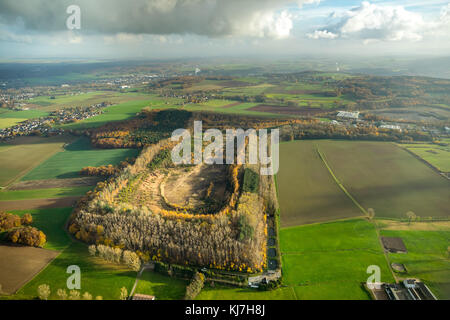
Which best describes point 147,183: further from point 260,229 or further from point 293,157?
point 293,157

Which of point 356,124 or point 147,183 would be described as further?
point 356,124

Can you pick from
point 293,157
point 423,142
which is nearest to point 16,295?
point 293,157

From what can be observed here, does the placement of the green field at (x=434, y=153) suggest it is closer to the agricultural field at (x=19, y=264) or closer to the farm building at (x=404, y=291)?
the farm building at (x=404, y=291)

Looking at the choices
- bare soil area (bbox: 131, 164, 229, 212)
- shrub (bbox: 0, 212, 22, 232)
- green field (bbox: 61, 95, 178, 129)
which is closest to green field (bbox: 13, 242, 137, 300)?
shrub (bbox: 0, 212, 22, 232)

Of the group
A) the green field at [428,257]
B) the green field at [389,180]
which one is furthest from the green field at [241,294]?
the green field at [389,180]

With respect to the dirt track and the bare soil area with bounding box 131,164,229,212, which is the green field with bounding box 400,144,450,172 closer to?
the bare soil area with bounding box 131,164,229,212
